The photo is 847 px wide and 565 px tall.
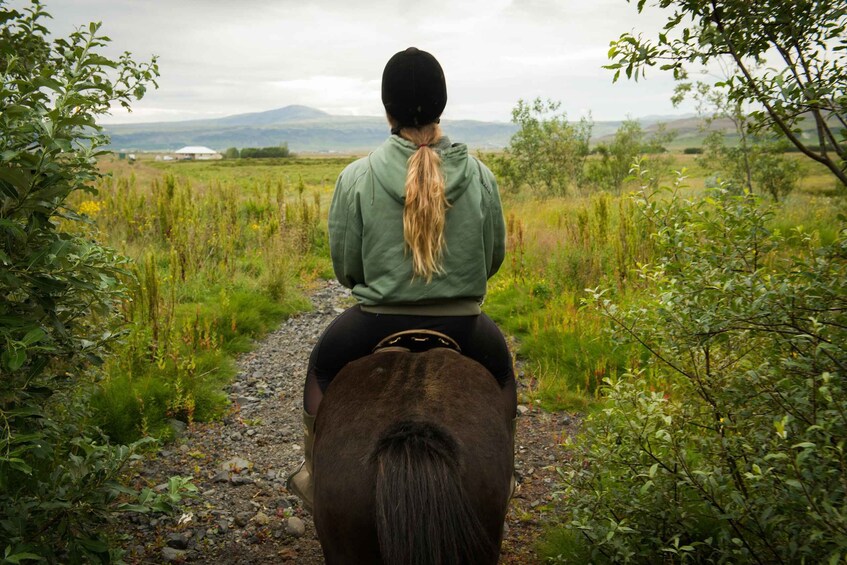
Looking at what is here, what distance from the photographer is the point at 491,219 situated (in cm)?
320

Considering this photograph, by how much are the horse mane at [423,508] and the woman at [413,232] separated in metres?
0.96

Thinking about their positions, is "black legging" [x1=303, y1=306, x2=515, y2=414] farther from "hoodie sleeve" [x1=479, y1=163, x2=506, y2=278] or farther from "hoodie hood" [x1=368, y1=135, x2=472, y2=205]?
"hoodie hood" [x1=368, y1=135, x2=472, y2=205]

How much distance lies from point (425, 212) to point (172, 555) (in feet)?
9.39

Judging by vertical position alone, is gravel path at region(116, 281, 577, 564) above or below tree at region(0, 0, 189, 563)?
below

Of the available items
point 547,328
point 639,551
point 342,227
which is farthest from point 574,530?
point 547,328

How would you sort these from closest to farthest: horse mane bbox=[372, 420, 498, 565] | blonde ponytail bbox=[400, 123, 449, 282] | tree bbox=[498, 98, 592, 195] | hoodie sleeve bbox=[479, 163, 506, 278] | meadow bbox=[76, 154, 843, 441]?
horse mane bbox=[372, 420, 498, 565] → blonde ponytail bbox=[400, 123, 449, 282] → hoodie sleeve bbox=[479, 163, 506, 278] → meadow bbox=[76, 154, 843, 441] → tree bbox=[498, 98, 592, 195]

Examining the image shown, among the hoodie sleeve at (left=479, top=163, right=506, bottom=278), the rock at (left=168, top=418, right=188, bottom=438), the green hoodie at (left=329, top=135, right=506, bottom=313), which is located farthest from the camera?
the rock at (left=168, top=418, right=188, bottom=438)

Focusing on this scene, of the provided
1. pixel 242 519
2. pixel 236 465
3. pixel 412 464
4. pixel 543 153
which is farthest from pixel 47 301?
pixel 543 153

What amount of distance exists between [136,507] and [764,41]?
12.4 feet

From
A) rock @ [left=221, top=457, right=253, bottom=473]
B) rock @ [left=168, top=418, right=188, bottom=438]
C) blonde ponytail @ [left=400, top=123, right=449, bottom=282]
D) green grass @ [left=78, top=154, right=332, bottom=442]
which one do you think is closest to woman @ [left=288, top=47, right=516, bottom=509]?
blonde ponytail @ [left=400, top=123, right=449, bottom=282]

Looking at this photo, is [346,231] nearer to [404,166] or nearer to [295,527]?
[404,166]

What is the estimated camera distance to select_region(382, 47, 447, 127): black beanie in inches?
118

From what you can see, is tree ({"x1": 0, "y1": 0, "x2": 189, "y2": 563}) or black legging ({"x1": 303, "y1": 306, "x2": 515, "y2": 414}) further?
black legging ({"x1": 303, "y1": 306, "x2": 515, "y2": 414})

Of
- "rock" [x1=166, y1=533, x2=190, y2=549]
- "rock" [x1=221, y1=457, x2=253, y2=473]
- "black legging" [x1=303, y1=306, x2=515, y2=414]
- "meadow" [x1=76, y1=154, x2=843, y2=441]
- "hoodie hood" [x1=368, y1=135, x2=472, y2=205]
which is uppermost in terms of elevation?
"hoodie hood" [x1=368, y1=135, x2=472, y2=205]
